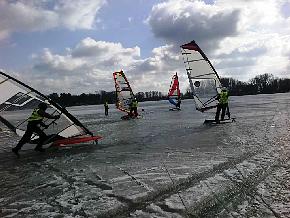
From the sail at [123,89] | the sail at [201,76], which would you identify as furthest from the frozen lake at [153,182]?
the sail at [123,89]

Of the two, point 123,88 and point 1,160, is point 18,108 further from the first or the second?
point 123,88

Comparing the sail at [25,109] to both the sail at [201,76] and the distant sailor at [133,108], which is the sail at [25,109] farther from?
the distant sailor at [133,108]

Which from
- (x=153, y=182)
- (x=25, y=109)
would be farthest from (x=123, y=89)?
(x=153, y=182)

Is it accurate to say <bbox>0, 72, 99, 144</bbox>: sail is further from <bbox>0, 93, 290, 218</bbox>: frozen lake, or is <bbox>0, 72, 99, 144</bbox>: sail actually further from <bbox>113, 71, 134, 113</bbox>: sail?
<bbox>113, 71, 134, 113</bbox>: sail

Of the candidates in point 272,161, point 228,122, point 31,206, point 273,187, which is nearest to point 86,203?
point 31,206

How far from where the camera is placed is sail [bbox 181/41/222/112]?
15.5 m

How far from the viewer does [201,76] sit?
51.6 feet

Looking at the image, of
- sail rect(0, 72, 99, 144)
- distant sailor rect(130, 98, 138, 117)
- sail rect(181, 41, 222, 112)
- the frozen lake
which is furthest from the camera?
distant sailor rect(130, 98, 138, 117)

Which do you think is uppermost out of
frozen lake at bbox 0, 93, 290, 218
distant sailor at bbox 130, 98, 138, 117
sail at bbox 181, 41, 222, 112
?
sail at bbox 181, 41, 222, 112

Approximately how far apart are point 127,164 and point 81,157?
5.15 ft

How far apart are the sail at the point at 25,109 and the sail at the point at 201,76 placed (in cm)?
714

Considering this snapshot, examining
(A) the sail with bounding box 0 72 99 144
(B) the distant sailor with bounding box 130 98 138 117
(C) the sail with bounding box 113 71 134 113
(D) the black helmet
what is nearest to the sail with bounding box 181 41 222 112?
(B) the distant sailor with bounding box 130 98 138 117

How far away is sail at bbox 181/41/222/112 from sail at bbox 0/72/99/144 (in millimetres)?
7140

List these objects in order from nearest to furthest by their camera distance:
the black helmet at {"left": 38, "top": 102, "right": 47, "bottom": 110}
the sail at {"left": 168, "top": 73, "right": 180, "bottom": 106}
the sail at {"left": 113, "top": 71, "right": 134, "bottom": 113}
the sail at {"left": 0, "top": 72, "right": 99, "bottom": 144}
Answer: the black helmet at {"left": 38, "top": 102, "right": 47, "bottom": 110}, the sail at {"left": 0, "top": 72, "right": 99, "bottom": 144}, the sail at {"left": 113, "top": 71, "right": 134, "bottom": 113}, the sail at {"left": 168, "top": 73, "right": 180, "bottom": 106}
